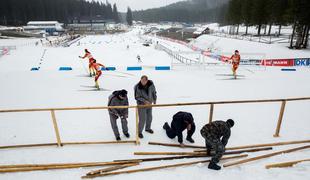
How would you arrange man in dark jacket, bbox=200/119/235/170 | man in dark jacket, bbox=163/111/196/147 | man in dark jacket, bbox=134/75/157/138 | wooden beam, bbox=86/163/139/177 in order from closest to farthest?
wooden beam, bbox=86/163/139/177, man in dark jacket, bbox=200/119/235/170, man in dark jacket, bbox=163/111/196/147, man in dark jacket, bbox=134/75/157/138

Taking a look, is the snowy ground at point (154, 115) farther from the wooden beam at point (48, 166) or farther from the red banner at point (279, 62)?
the red banner at point (279, 62)

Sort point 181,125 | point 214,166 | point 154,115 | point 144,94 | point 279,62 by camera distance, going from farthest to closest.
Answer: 1. point 279,62
2. point 154,115
3. point 144,94
4. point 181,125
5. point 214,166

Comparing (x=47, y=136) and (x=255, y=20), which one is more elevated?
(x=255, y=20)

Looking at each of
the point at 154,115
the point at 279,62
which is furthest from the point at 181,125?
the point at 279,62

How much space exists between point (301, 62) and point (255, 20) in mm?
34657

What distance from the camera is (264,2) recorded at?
49.1 m

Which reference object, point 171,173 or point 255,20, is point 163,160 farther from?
point 255,20

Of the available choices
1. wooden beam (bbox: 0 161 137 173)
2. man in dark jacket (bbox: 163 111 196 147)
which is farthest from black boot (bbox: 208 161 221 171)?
wooden beam (bbox: 0 161 137 173)

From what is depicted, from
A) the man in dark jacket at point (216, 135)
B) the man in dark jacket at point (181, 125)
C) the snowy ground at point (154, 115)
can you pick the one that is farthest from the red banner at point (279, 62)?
the man in dark jacket at point (216, 135)

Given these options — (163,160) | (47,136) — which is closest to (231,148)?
(163,160)

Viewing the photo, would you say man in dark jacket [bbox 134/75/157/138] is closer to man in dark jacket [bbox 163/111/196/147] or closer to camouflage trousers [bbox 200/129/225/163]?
man in dark jacket [bbox 163/111/196/147]

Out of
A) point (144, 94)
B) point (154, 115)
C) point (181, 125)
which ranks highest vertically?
point (144, 94)

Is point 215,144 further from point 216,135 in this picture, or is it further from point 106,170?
point 106,170

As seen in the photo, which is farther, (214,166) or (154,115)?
(154,115)
